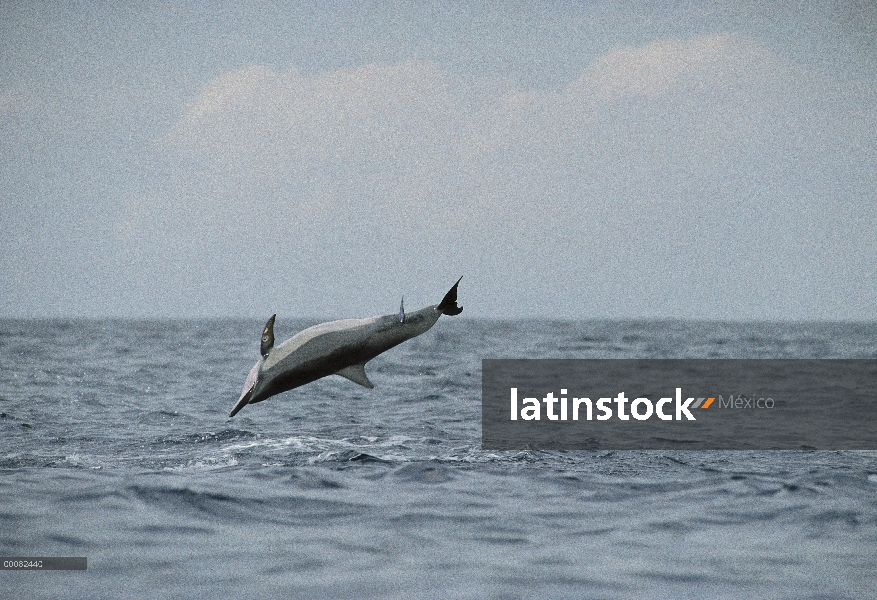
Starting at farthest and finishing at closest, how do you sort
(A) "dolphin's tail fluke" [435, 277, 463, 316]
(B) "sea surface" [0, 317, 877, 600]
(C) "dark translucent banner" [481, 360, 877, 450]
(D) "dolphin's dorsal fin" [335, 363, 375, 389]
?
(C) "dark translucent banner" [481, 360, 877, 450] < (B) "sea surface" [0, 317, 877, 600] < (D) "dolphin's dorsal fin" [335, 363, 375, 389] < (A) "dolphin's tail fluke" [435, 277, 463, 316]

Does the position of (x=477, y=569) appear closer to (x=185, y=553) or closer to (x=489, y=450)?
(x=185, y=553)

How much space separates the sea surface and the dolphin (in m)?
2.54

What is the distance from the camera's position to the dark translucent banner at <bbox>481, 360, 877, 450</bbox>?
21188 millimetres

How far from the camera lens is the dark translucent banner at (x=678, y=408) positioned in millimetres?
21188

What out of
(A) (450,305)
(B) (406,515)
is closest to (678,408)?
(B) (406,515)

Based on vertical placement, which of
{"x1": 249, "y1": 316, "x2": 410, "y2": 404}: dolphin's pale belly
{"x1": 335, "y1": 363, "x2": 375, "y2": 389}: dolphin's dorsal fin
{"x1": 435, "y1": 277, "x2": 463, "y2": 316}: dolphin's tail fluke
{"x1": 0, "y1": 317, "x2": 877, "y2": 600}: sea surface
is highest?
{"x1": 435, "y1": 277, "x2": 463, "y2": 316}: dolphin's tail fluke

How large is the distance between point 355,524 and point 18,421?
13217 mm

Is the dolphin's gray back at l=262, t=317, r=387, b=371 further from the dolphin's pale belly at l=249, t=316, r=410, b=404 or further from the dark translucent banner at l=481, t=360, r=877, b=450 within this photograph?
the dark translucent banner at l=481, t=360, r=877, b=450

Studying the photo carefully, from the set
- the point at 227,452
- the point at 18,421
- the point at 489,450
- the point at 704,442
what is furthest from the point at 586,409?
the point at 18,421

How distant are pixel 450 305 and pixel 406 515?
5.21 meters

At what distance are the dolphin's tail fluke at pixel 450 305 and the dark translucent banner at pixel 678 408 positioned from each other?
1053 centimetres

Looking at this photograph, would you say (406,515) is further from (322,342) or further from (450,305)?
(450,305)

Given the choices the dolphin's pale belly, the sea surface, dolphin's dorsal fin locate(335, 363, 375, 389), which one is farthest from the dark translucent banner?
the dolphin's pale belly

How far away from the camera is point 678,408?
A: 28.1 meters
